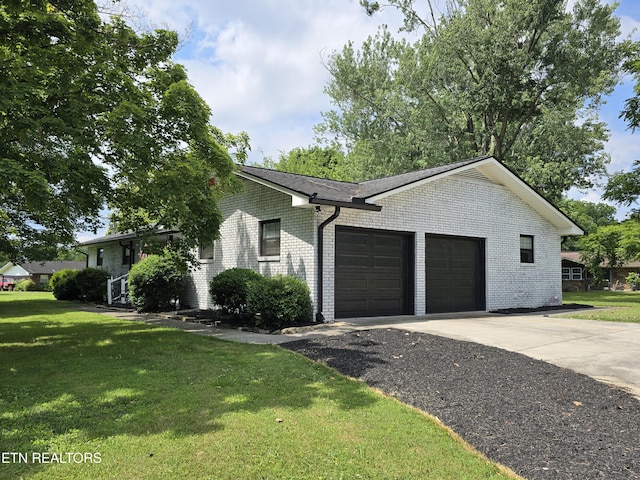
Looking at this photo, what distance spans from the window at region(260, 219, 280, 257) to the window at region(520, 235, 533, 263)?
9.46 metres

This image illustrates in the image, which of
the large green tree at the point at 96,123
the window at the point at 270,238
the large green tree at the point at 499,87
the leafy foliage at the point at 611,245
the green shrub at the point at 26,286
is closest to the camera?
the large green tree at the point at 96,123

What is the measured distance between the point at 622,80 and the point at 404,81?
12933mm

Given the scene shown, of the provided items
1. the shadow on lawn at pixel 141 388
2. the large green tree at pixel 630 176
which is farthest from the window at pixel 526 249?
the shadow on lawn at pixel 141 388

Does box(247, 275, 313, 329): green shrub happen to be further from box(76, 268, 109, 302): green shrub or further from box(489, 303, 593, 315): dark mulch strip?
box(76, 268, 109, 302): green shrub

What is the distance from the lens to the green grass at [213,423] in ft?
10.8

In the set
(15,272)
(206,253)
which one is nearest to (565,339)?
(206,253)

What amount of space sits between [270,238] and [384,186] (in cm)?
351

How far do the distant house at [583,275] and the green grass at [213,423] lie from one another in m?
48.3

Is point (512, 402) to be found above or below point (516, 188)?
below

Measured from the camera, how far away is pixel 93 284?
2095 cm

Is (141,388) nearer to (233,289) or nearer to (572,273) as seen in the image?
(233,289)

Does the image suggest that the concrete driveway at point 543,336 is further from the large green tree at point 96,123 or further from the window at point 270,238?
the large green tree at point 96,123

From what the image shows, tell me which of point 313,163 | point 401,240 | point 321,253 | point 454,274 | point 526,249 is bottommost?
point 454,274

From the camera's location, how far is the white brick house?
1120 cm
